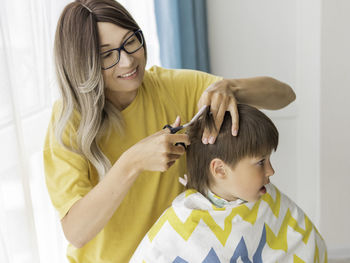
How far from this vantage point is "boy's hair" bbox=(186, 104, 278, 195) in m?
1.27

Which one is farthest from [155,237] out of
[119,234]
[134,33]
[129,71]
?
[134,33]

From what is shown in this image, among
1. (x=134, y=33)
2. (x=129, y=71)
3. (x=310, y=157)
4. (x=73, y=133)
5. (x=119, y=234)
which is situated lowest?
(x=310, y=157)

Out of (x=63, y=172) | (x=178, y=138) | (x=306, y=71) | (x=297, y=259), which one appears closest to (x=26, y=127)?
(x=63, y=172)

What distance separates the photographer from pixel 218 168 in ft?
4.37

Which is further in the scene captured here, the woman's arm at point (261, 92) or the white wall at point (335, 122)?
Result: the white wall at point (335, 122)

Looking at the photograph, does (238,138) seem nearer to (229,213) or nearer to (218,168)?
(218,168)

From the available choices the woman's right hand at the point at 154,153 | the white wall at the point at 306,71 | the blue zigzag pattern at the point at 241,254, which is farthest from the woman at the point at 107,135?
the white wall at the point at 306,71

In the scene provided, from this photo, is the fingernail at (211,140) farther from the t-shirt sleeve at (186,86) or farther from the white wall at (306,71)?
the white wall at (306,71)

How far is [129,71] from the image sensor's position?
4.22 feet

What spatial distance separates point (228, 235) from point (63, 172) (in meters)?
0.55

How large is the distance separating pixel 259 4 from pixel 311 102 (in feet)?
2.22

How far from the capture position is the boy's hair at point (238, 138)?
4.18 feet

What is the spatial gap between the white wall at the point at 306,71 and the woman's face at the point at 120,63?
1336 millimetres

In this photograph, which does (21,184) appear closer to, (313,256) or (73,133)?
(73,133)
